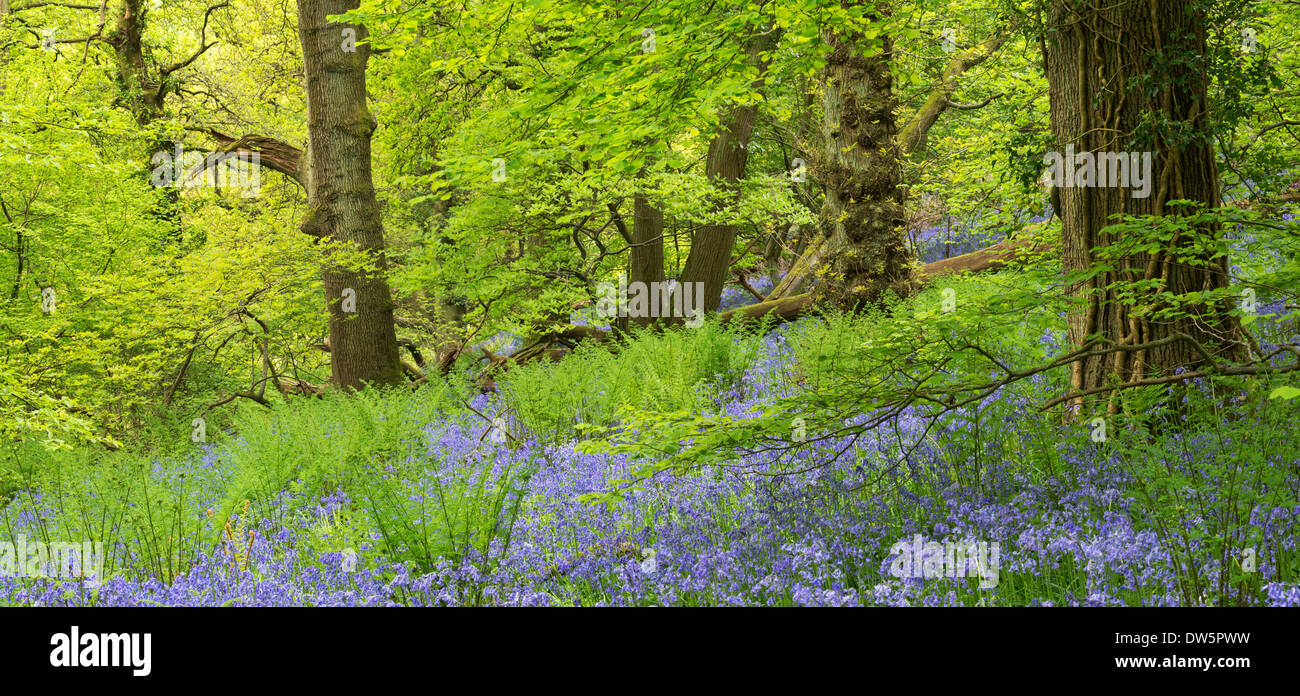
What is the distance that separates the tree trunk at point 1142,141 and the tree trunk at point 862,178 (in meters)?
4.72

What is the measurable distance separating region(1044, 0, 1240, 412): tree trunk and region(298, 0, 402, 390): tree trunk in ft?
26.8

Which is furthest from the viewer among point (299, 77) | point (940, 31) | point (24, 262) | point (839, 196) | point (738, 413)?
point (299, 77)

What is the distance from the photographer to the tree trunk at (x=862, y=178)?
970cm

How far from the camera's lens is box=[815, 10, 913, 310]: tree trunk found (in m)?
9.70

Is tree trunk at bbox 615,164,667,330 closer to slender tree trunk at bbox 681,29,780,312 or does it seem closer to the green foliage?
slender tree trunk at bbox 681,29,780,312

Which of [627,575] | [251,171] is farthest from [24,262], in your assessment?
[627,575]

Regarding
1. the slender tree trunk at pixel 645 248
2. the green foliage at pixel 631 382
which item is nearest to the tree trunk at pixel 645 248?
the slender tree trunk at pixel 645 248

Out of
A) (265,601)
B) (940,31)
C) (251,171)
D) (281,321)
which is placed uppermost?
(940,31)

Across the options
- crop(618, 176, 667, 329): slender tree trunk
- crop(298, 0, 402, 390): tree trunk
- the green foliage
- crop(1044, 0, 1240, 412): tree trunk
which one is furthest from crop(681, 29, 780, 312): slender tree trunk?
crop(1044, 0, 1240, 412): tree trunk

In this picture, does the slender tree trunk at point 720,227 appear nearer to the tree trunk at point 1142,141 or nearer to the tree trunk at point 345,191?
the tree trunk at point 345,191

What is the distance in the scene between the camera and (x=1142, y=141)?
15.6ft

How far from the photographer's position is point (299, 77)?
723 inches

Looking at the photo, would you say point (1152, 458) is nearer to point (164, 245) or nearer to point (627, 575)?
point (627, 575)

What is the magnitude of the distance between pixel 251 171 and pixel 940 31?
511 inches
